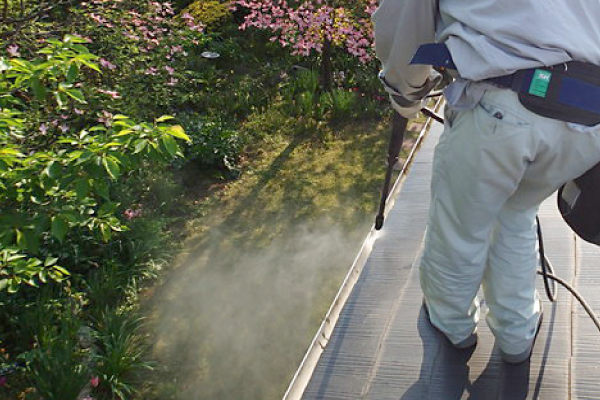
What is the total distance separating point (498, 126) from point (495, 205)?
0.31 meters

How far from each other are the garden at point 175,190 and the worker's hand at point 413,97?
2.88 ft

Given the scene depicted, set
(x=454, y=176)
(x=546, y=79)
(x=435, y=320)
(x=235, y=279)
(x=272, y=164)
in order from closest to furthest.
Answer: (x=546, y=79)
(x=454, y=176)
(x=435, y=320)
(x=235, y=279)
(x=272, y=164)

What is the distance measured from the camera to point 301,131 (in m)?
5.74

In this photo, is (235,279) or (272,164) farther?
(272,164)

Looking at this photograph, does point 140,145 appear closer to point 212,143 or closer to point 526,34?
point 526,34

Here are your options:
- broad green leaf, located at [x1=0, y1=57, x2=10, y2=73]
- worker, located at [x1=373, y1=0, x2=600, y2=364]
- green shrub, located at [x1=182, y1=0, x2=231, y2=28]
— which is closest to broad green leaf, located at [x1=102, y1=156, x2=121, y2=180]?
broad green leaf, located at [x1=0, y1=57, x2=10, y2=73]

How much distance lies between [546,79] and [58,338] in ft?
9.74

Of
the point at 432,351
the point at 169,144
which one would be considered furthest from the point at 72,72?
the point at 432,351

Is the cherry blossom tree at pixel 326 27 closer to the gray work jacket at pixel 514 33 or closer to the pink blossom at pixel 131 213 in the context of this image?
the pink blossom at pixel 131 213

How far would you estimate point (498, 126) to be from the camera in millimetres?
1763

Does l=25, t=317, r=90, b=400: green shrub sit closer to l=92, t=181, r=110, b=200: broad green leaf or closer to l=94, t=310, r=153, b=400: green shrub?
l=94, t=310, r=153, b=400: green shrub

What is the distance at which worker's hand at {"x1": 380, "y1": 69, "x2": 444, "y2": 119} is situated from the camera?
2.30 m

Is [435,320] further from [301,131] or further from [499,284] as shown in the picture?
[301,131]

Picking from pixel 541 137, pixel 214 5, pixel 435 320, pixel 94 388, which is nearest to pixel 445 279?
pixel 435 320
